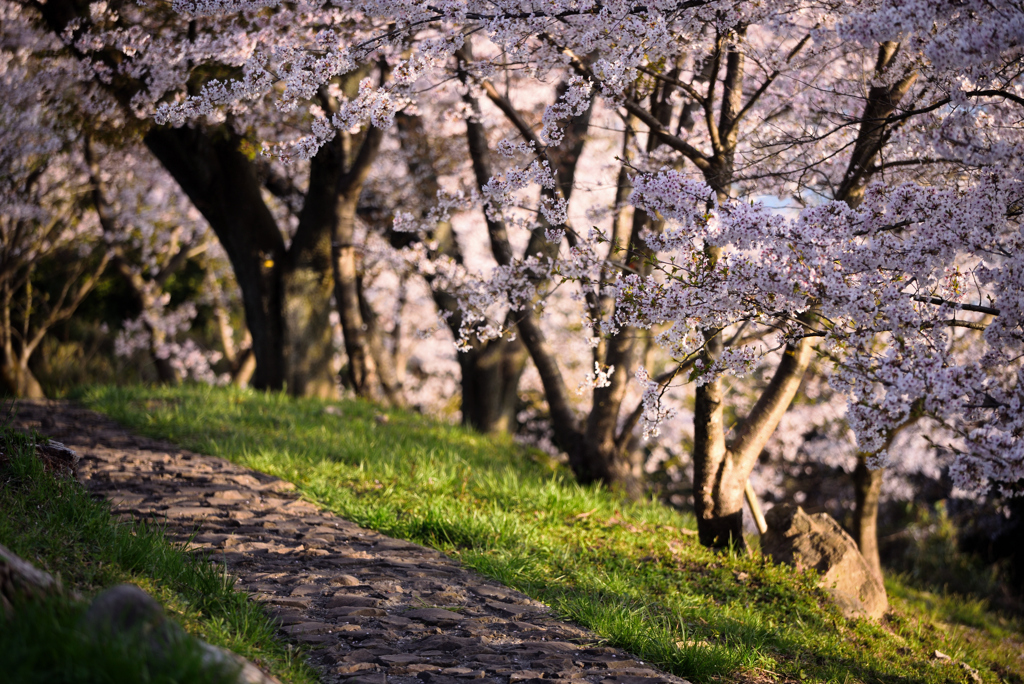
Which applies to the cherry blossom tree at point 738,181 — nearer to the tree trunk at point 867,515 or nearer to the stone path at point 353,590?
the stone path at point 353,590

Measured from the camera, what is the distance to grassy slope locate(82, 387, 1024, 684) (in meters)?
4.22

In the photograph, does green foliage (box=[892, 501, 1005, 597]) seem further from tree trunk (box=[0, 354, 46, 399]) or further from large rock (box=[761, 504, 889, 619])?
tree trunk (box=[0, 354, 46, 399])

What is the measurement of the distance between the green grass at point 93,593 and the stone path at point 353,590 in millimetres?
299

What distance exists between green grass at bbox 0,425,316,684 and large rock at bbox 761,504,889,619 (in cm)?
414

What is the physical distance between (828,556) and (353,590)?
3808 mm

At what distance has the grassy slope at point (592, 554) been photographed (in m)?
4.22

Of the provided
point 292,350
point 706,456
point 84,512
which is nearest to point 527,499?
point 706,456

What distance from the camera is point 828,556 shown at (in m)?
5.63

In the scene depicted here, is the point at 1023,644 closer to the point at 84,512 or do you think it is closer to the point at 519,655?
the point at 519,655

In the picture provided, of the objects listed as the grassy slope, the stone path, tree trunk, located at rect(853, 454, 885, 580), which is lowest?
the stone path

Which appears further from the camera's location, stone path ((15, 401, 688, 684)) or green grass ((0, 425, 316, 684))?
stone path ((15, 401, 688, 684))

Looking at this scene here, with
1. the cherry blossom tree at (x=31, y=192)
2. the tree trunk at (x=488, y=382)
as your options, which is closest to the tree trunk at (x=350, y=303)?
the tree trunk at (x=488, y=382)

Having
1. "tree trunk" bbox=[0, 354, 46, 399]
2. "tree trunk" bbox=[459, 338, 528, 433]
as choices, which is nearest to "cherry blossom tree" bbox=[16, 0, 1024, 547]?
"tree trunk" bbox=[459, 338, 528, 433]

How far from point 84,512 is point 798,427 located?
46.0ft
